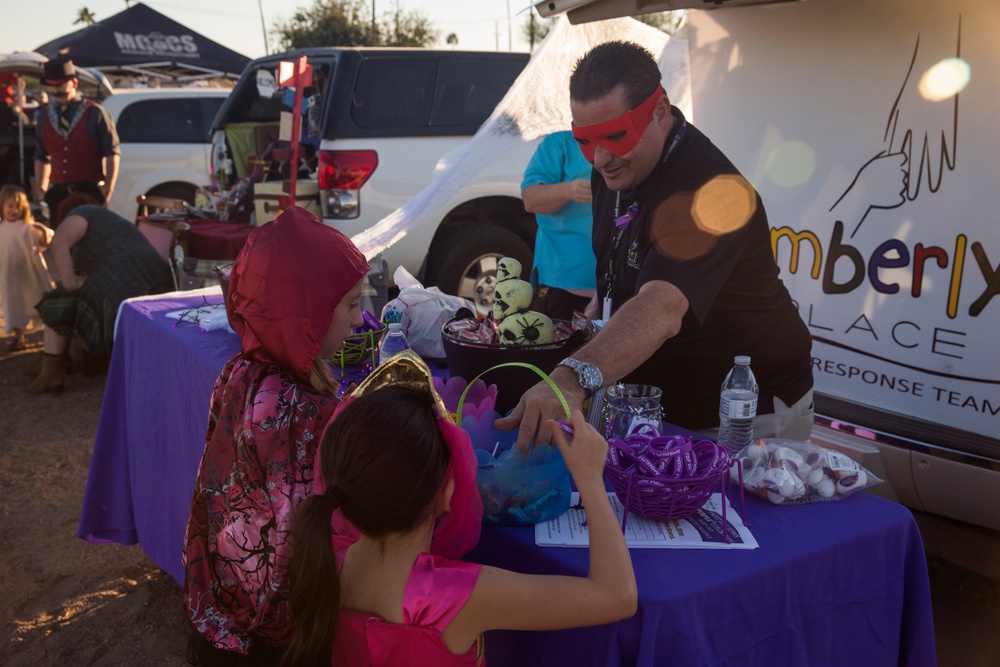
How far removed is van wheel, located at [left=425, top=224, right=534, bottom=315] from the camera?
6.51 meters

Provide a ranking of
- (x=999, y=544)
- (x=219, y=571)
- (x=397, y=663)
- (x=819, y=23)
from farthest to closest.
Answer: (x=999, y=544)
(x=819, y=23)
(x=219, y=571)
(x=397, y=663)

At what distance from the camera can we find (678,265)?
2.22 meters

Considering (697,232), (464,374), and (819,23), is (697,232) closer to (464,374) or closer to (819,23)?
(464,374)

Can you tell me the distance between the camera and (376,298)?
4.34 m

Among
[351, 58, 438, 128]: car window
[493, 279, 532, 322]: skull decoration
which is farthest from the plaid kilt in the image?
[493, 279, 532, 322]: skull decoration

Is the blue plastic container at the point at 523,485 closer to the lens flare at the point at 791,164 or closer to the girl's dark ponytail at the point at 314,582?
the girl's dark ponytail at the point at 314,582

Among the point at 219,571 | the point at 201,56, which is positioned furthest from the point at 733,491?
the point at 201,56

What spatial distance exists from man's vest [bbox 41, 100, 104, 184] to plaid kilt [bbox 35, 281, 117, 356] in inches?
90.2

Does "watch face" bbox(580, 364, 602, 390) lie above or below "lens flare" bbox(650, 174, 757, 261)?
below

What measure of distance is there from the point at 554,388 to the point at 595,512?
279mm

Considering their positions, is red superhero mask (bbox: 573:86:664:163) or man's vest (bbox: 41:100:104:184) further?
man's vest (bbox: 41:100:104:184)

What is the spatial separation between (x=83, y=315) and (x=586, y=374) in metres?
5.20

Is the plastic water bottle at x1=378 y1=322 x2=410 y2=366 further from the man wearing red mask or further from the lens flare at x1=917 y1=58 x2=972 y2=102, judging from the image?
the lens flare at x1=917 y1=58 x2=972 y2=102

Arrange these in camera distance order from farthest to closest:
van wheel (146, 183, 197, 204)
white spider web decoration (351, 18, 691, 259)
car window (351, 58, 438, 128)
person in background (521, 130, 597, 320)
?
van wheel (146, 183, 197, 204) < car window (351, 58, 438, 128) < white spider web decoration (351, 18, 691, 259) < person in background (521, 130, 597, 320)
